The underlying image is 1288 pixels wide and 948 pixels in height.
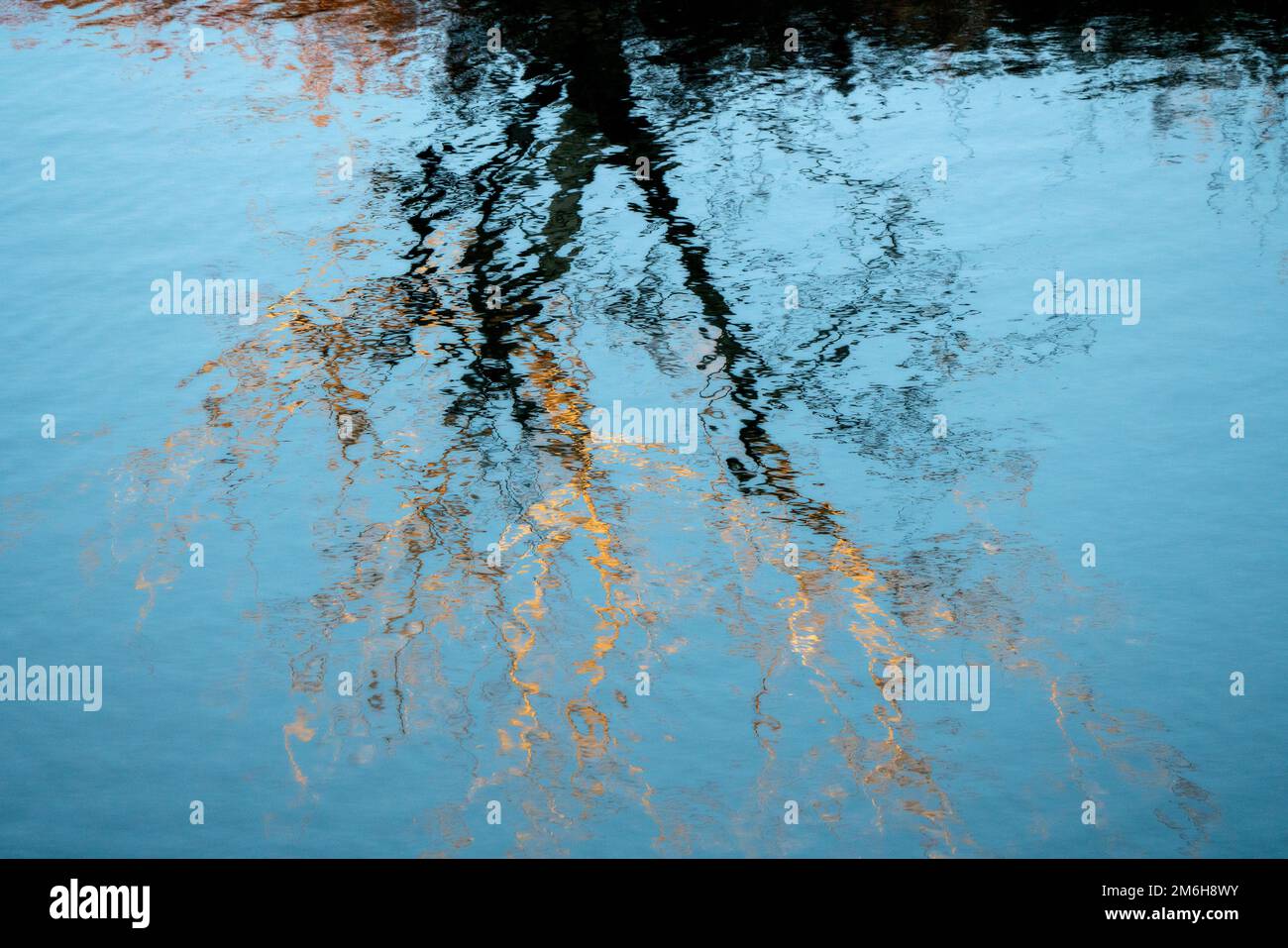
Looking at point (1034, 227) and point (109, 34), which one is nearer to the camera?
point (1034, 227)

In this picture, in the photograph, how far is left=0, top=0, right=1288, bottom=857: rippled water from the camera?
14.5 ft

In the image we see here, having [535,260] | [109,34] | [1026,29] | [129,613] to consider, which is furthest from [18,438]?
[1026,29]

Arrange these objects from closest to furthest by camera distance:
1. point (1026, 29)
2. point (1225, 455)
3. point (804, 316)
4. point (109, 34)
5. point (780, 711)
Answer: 1. point (780, 711)
2. point (1225, 455)
3. point (804, 316)
4. point (1026, 29)
5. point (109, 34)

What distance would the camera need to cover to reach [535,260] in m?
7.75

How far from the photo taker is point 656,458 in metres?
6.07

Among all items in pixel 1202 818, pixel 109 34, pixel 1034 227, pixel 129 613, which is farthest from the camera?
pixel 109 34

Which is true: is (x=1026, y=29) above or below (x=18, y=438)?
above

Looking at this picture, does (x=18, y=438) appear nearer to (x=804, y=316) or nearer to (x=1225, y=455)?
(x=804, y=316)

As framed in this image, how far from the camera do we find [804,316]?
23.0 ft

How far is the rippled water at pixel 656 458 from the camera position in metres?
4.43
